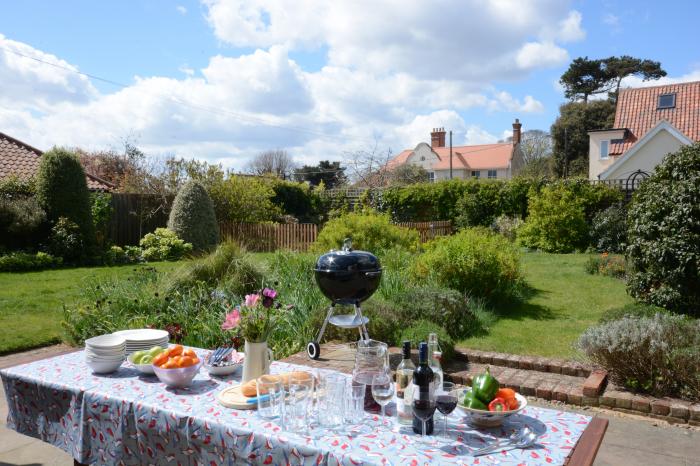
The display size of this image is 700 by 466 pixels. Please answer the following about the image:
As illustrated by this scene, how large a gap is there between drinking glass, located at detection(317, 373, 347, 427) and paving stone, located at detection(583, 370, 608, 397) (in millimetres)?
3125

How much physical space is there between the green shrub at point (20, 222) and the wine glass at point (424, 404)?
1324 centimetres

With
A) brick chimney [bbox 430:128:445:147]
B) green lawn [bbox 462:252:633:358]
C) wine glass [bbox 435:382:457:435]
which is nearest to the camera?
wine glass [bbox 435:382:457:435]

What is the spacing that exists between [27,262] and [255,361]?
11.3m

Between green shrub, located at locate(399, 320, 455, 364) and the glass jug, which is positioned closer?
the glass jug

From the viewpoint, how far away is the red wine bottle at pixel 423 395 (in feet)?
7.18

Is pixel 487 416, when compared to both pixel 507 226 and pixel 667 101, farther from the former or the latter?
pixel 667 101

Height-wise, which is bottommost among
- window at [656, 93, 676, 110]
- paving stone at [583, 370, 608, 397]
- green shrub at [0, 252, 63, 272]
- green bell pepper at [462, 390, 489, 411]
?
paving stone at [583, 370, 608, 397]

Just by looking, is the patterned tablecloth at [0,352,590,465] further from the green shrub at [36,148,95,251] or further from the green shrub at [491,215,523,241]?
the green shrub at [491,215,523,241]

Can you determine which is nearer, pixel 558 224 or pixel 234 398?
pixel 234 398

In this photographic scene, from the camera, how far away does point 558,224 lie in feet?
48.5

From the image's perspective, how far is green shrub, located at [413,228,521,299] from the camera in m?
7.96

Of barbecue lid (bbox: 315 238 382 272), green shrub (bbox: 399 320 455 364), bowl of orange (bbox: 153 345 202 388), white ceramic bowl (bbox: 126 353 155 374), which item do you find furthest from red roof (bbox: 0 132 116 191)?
bowl of orange (bbox: 153 345 202 388)

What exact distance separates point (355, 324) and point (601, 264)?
7897mm

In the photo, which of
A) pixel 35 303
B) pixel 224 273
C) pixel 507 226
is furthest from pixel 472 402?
pixel 507 226
